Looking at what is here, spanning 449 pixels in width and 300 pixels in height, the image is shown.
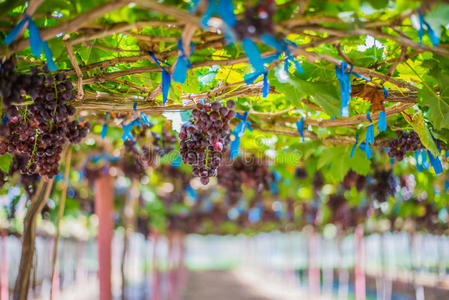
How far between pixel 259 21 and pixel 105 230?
391 centimetres

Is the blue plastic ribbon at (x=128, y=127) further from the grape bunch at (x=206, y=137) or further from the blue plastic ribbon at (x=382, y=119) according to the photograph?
the blue plastic ribbon at (x=382, y=119)

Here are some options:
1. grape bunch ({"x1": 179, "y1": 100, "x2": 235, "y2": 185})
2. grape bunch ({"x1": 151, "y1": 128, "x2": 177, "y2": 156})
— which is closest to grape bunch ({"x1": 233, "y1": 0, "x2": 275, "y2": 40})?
grape bunch ({"x1": 179, "y1": 100, "x2": 235, "y2": 185})

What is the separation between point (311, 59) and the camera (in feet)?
5.44

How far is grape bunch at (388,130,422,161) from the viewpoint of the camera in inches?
107

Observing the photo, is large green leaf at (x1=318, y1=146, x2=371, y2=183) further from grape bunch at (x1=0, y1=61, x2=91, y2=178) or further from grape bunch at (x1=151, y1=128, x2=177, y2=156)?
grape bunch at (x1=0, y1=61, x2=91, y2=178)

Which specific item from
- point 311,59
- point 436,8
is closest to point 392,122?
point 311,59

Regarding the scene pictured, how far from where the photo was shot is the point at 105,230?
14.9ft

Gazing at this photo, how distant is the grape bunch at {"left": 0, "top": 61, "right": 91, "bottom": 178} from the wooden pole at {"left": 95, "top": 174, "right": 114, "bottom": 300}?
7.92ft

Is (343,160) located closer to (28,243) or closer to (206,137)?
(206,137)

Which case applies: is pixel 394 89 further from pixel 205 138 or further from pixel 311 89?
pixel 205 138

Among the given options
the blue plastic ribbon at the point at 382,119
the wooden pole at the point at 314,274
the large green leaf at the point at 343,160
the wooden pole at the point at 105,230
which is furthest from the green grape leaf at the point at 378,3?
the wooden pole at the point at 314,274

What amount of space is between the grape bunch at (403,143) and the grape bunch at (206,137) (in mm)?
1321

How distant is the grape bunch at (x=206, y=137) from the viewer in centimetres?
202

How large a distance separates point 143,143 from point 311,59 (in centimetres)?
194
